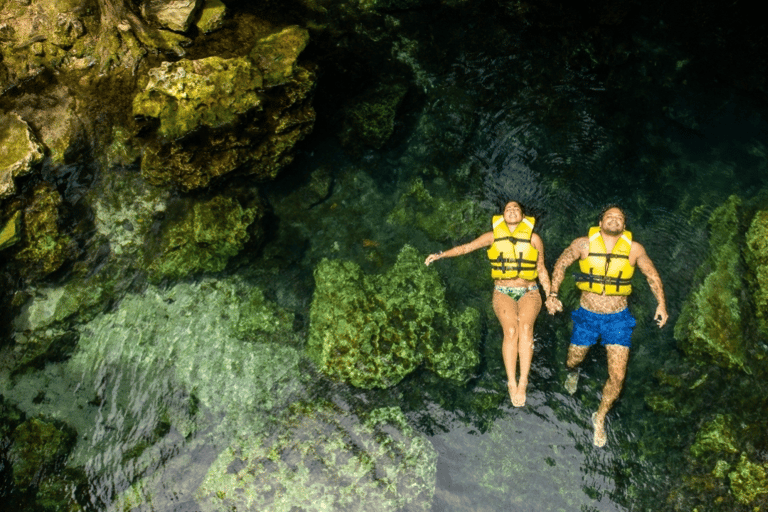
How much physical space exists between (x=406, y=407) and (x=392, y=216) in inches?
82.6

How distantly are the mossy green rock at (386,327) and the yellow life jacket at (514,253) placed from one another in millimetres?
595

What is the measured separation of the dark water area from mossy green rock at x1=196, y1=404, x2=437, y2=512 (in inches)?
0.8

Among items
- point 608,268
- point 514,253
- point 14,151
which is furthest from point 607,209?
point 14,151

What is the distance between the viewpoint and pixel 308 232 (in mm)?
5258

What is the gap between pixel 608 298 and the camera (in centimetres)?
467

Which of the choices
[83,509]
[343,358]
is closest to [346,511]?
[343,358]

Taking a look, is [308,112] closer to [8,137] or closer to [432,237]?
[432,237]

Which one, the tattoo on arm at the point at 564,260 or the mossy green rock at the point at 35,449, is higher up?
the tattoo on arm at the point at 564,260

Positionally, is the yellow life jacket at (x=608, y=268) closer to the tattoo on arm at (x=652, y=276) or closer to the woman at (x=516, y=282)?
the tattoo on arm at (x=652, y=276)

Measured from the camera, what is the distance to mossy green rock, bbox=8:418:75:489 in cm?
453

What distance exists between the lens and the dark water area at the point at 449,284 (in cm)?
450

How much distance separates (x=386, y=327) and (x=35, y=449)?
368 cm

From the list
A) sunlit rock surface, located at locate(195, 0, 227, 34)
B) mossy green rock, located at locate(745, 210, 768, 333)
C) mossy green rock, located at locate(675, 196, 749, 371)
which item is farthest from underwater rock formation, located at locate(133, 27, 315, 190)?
mossy green rock, located at locate(745, 210, 768, 333)

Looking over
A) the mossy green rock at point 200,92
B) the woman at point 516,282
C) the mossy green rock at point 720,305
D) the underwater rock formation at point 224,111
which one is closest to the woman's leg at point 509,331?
the woman at point 516,282
